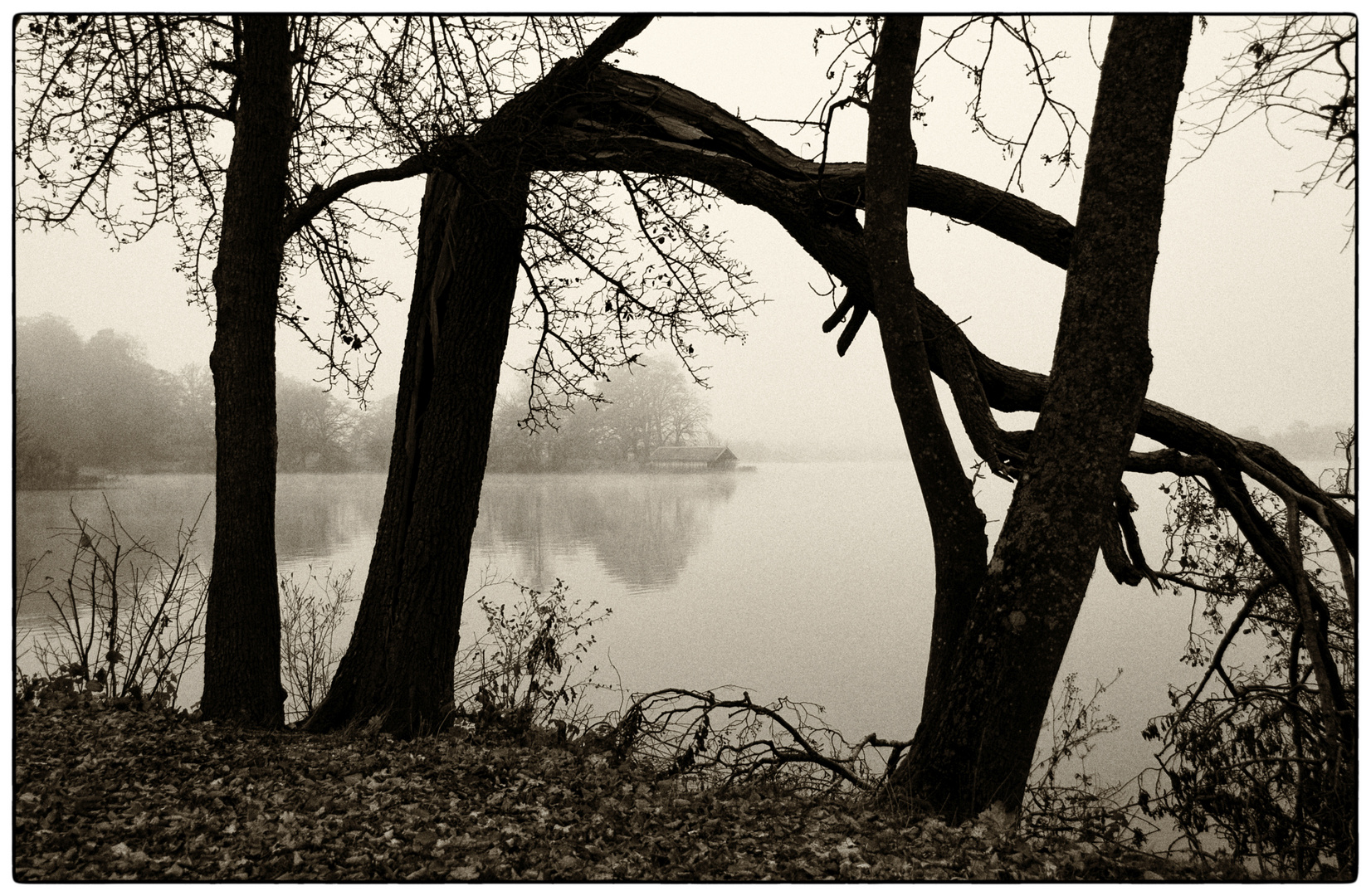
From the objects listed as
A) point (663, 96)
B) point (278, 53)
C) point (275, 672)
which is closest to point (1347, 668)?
point (663, 96)

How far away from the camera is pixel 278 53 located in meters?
4.93

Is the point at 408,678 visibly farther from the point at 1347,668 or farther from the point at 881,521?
the point at 881,521

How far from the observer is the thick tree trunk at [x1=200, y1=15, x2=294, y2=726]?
481cm

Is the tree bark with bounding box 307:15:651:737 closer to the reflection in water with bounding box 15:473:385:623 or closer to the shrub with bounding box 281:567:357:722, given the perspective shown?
the reflection in water with bounding box 15:473:385:623

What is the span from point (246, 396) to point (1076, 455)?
13.3 ft

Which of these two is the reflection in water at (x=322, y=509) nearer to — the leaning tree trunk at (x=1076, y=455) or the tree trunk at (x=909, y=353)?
the tree trunk at (x=909, y=353)

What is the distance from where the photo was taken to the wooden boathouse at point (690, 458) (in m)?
12.1

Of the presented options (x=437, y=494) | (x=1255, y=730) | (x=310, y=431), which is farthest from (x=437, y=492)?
(x=310, y=431)

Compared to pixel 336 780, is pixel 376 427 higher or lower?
higher

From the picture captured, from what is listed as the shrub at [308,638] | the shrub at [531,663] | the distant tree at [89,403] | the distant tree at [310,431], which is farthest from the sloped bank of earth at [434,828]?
the distant tree at [310,431]

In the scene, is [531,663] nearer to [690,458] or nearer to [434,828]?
[434,828]

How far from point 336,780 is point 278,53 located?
3.80 meters

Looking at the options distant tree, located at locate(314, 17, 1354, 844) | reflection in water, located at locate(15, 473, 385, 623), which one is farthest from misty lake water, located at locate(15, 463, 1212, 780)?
distant tree, located at locate(314, 17, 1354, 844)
